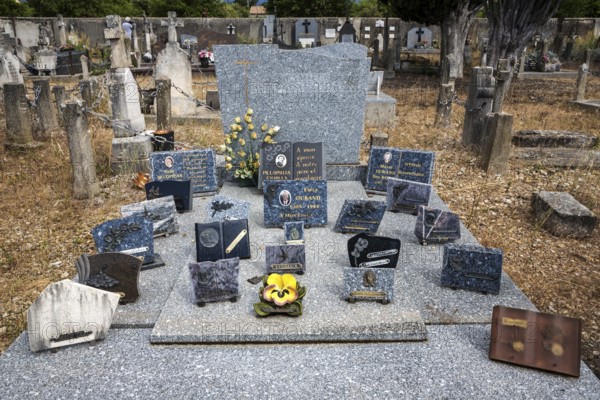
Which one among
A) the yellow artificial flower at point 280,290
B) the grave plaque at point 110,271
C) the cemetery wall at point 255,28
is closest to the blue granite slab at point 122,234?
the grave plaque at point 110,271

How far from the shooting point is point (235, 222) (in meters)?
4.00

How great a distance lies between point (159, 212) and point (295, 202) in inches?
52.9

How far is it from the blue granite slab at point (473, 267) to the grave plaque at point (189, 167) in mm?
3142

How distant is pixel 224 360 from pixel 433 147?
21.9 feet

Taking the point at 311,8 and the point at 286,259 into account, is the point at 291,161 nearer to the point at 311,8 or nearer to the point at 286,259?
the point at 286,259

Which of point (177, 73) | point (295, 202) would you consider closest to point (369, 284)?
point (295, 202)

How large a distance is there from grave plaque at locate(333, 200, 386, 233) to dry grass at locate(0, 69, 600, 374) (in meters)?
1.35

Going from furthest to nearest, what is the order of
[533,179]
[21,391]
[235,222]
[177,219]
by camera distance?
[533,179] < [177,219] < [235,222] < [21,391]

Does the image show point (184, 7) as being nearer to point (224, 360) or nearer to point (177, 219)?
point (177, 219)

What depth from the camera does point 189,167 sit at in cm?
559

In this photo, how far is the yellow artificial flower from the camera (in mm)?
3244

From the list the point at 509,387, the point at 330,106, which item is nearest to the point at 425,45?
the point at 330,106

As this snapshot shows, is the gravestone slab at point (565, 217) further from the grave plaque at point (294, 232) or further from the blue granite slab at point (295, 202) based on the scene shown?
the grave plaque at point (294, 232)

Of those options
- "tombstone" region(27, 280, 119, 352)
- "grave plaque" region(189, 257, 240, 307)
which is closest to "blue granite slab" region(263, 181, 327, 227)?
"grave plaque" region(189, 257, 240, 307)
